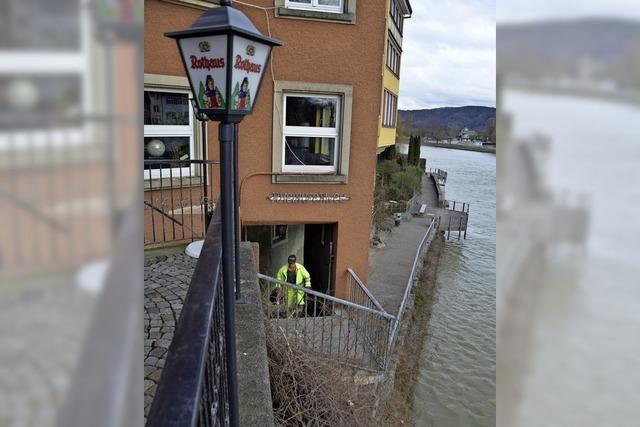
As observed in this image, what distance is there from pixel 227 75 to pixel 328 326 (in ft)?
16.3

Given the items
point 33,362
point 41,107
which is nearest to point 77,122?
point 41,107

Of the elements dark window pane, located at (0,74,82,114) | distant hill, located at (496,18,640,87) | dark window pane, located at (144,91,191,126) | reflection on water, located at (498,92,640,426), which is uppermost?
dark window pane, located at (144,91,191,126)

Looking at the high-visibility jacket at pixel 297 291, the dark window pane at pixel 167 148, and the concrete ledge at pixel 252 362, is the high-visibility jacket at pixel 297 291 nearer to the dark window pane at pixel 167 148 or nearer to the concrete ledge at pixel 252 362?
the concrete ledge at pixel 252 362

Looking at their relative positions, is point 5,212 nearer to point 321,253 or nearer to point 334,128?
point 334,128

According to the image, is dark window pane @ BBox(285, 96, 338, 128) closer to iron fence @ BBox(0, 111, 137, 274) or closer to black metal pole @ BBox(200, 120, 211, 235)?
black metal pole @ BBox(200, 120, 211, 235)

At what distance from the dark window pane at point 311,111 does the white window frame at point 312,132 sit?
0.05m

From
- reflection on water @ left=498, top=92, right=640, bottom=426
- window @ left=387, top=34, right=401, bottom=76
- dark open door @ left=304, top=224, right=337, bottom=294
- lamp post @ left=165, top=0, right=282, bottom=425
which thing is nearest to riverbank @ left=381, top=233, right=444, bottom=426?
dark open door @ left=304, top=224, right=337, bottom=294

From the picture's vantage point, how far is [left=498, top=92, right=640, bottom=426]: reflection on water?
2.78ft

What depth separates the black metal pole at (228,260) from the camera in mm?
2018

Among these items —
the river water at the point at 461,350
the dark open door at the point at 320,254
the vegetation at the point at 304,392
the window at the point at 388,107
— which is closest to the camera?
the vegetation at the point at 304,392

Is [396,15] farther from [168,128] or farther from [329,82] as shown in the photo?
[168,128]

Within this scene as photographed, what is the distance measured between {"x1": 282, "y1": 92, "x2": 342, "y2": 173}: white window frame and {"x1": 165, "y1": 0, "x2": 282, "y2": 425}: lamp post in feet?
17.0

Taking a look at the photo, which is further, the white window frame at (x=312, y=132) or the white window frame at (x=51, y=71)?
the white window frame at (x=312, y=132)

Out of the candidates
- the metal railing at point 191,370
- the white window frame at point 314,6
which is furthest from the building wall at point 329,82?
the metal railing at point 191,370
